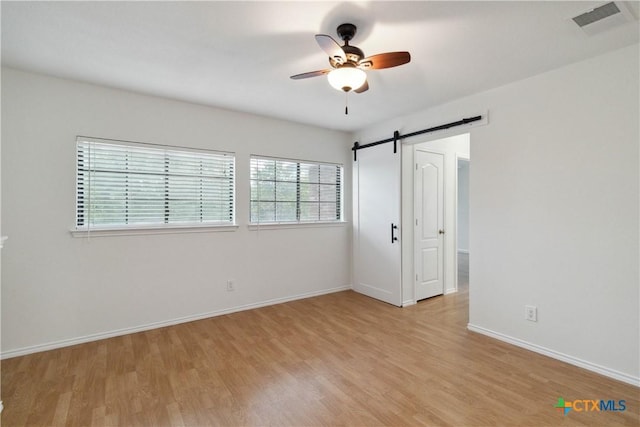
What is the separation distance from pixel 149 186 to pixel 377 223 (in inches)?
120

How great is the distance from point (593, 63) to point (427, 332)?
9.44ft

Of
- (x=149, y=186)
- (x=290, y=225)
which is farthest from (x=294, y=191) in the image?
(x=149, y=186)

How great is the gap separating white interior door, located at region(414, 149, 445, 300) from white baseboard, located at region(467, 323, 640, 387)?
3.63 ft

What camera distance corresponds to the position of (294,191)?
447 centimetres

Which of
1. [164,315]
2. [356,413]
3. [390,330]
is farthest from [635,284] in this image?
[164,315]

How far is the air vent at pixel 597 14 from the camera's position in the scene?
1836 millimetres

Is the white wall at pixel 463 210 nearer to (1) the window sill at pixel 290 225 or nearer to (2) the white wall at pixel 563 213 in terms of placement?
(1) the window sill at pixel 290 225

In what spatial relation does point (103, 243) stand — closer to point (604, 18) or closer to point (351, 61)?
point (351, 61)

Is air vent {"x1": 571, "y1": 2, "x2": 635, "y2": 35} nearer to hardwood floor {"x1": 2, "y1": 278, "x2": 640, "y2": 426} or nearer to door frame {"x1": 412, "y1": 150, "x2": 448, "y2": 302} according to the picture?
door frame {"x1": 412, "y1": 150, "x2": 448, "y2": 302}

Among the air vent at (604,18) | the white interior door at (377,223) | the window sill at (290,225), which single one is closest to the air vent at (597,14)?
the air vent at (604,18)

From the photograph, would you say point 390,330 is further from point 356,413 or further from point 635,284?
point 635,284

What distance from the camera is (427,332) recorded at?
3262mm

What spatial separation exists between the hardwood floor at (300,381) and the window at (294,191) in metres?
1.61

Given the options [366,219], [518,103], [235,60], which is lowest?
[366,219]
